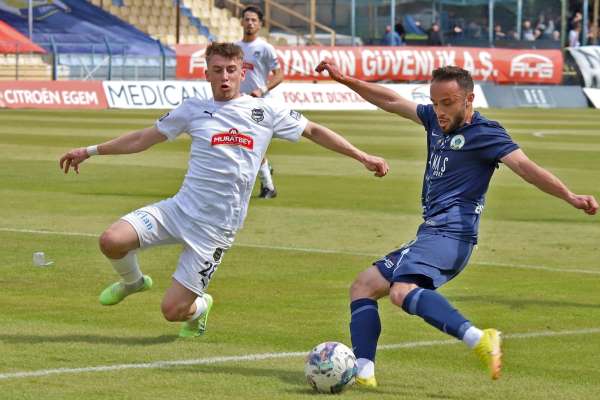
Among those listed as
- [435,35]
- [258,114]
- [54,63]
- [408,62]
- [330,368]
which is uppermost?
[258,114]

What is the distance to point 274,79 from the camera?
19.5 m

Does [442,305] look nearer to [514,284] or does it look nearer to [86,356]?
[86,356]

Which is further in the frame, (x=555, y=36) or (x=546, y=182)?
(x=555, y=36)

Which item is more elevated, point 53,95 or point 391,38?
point 53,95

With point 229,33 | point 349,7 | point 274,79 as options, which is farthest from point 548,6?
point 274,79

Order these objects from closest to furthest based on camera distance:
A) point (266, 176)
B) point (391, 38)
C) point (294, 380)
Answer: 1. point (294, 380)
2. point (266, 176)
3. point (391, 38)

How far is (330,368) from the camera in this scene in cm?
754

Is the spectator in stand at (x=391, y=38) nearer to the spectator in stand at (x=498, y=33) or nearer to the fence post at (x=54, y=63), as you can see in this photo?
the spectator in stand at (x=498, y=33)

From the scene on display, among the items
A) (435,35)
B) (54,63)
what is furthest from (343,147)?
(435,35)

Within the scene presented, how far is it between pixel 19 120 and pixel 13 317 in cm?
2553

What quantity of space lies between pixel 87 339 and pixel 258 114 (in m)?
1.84

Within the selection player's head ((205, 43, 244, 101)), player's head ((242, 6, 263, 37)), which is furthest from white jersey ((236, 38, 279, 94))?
player's head ((205, 43, 244, 101))

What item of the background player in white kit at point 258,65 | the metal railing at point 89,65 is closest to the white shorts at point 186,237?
the background player in white kit at point 258,65

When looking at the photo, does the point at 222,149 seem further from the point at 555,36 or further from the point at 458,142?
the point at 555,36
